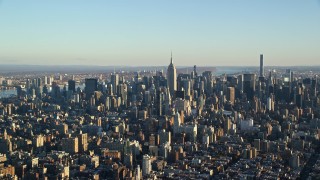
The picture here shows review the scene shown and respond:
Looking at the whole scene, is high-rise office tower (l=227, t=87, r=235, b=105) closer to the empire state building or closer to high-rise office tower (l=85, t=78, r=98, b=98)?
the empire state building

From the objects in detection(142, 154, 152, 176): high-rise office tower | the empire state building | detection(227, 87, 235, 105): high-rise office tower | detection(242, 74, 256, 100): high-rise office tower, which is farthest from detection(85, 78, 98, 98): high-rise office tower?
detection(142, 154, 152, 176): high-rise office tower

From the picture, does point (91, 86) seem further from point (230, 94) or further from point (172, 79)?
point (230, 94)

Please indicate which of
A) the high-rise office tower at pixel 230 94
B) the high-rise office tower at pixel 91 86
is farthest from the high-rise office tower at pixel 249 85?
the high-rise office tower at pixel 91 86

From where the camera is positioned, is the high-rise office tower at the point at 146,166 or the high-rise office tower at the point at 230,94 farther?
the high-rise office tower at the point at 230,94

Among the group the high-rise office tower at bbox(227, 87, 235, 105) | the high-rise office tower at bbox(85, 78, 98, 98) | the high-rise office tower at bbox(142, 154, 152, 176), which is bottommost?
the high-rise office tower at bbox(142, 154, 152, 176)

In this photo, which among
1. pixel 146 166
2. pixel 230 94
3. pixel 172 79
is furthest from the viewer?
pixel 172 79

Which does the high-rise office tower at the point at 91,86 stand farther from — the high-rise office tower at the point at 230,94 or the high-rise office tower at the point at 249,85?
the high-rise office tower at the point at 249,85

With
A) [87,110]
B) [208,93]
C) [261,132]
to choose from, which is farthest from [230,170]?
[208,93]

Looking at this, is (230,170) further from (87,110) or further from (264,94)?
(264,94)

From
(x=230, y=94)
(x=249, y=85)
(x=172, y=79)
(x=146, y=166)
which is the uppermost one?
(x=172, y=79)

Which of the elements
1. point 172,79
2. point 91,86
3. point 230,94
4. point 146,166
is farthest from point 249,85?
point 146,166

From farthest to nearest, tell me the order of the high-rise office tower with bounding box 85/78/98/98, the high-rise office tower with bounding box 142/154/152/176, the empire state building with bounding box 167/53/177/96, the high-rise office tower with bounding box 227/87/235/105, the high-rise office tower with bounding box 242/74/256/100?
the empire state building with bounding box 167/53/177/96 → the high-rise office tower with bounding box 85/78/98/98 → the high-rise office tower with bounding box 242/74/256/100 → the high-rise office tower with bounding box 227/87/235/105 → the high-rise office tower with bounding box 142/154/152/176
